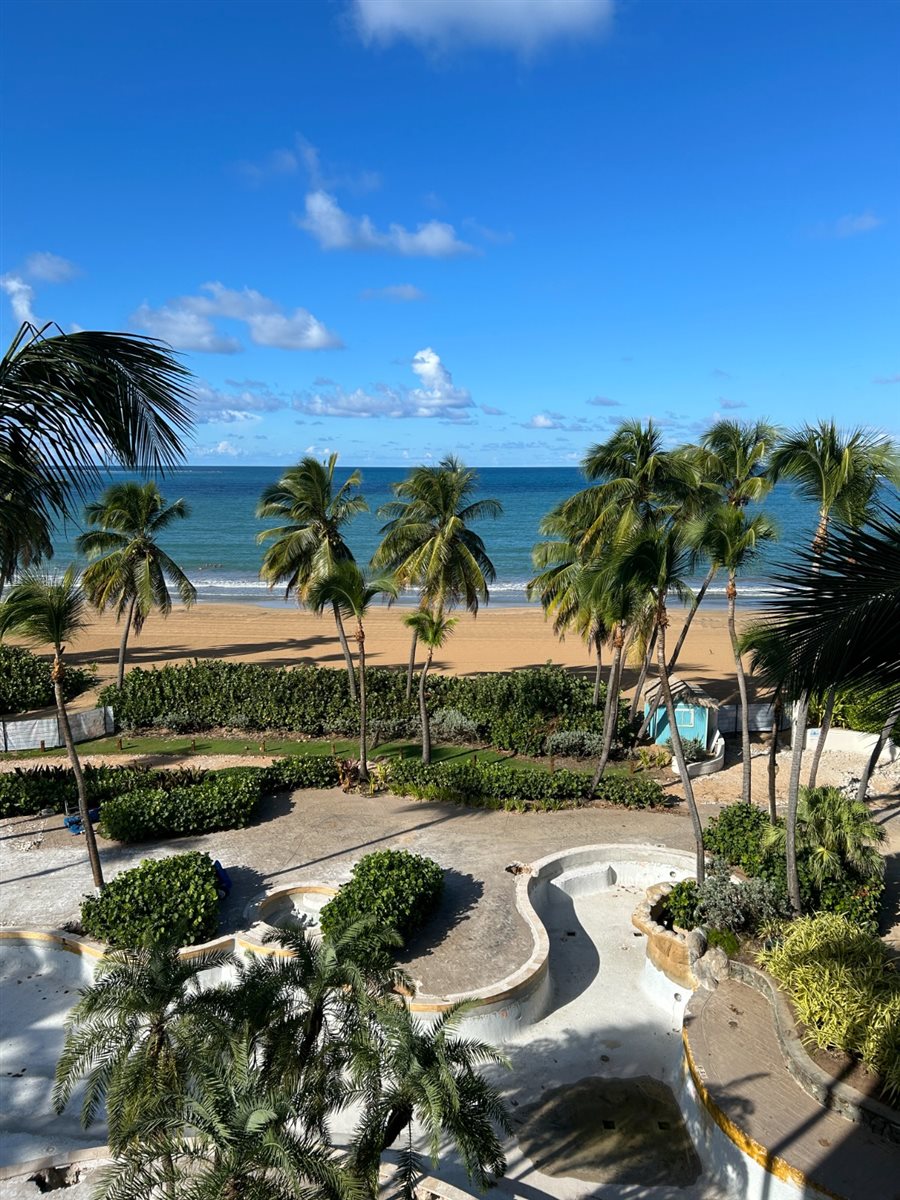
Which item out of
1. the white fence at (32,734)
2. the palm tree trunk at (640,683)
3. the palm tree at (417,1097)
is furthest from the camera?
the white fence at (32,734)

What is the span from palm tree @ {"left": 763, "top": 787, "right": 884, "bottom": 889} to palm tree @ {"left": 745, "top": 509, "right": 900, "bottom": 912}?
923 cm

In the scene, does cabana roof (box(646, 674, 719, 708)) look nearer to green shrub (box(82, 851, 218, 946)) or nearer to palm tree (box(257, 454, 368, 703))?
palm tree (box(257, 454, 368, 703))

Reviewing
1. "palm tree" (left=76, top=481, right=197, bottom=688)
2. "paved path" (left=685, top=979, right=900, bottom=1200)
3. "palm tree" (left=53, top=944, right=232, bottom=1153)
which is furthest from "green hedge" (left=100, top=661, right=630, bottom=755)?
"palm tree" (left=53, top=944, right=232, bottom=1153)

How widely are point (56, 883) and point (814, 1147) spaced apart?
12.2 meters

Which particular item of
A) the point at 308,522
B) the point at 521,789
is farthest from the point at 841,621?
the point at 308,522

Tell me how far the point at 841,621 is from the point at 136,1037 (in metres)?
6.72

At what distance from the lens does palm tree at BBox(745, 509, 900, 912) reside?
4.50 m

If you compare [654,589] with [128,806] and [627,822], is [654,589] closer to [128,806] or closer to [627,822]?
[627,822]

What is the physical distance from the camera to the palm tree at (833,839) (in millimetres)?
12898

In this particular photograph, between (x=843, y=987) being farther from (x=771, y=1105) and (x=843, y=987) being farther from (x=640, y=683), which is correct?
(x=640, y=683)

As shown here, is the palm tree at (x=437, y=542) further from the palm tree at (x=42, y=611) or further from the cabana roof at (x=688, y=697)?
the palm tree at (x=42, y=611)

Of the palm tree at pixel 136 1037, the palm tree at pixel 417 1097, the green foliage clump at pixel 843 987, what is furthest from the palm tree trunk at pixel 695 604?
the palm tree at pixel 136 1037

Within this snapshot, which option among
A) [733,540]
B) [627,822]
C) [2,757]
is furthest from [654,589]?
[2,757]

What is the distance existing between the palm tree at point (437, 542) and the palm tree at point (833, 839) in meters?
9.42
